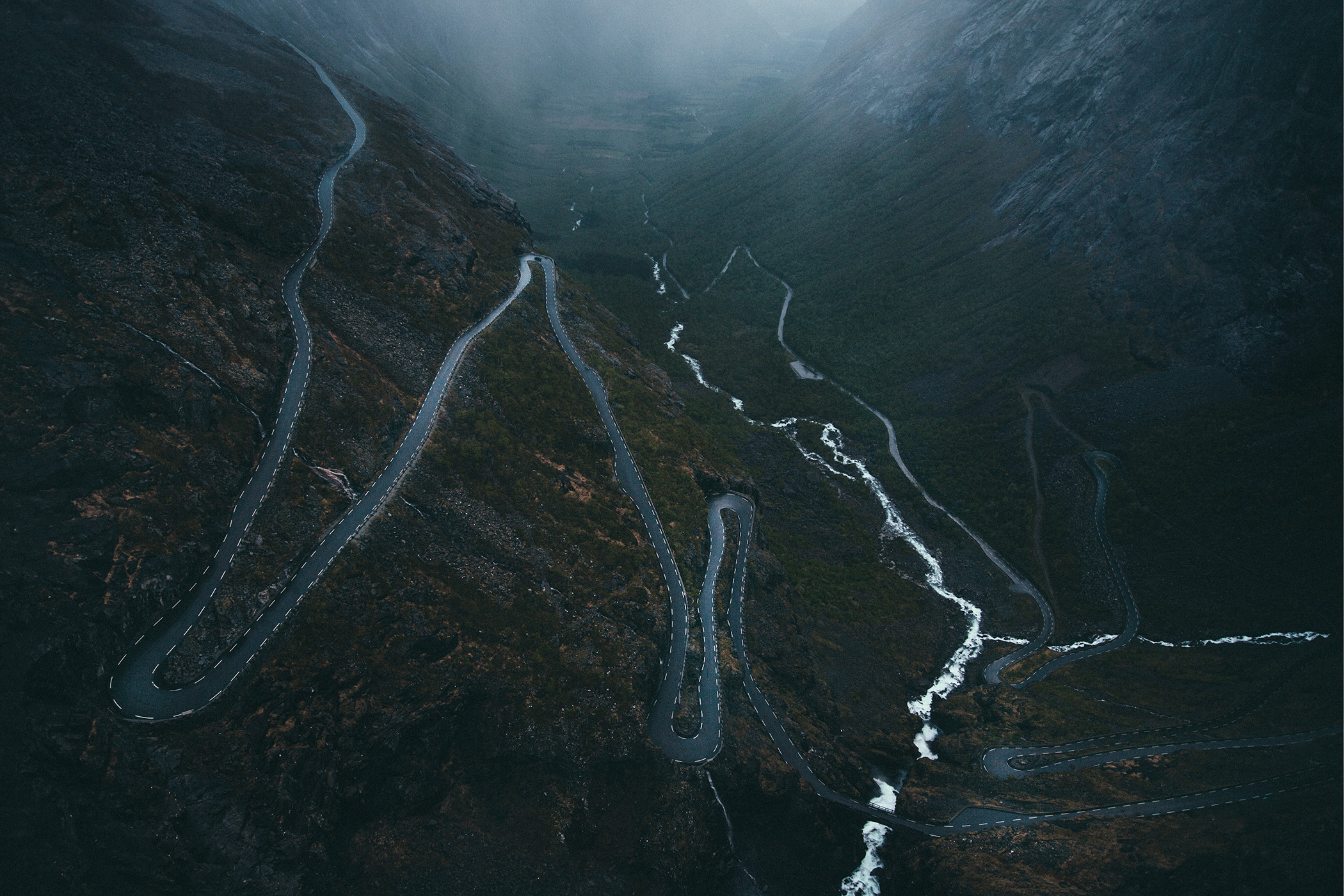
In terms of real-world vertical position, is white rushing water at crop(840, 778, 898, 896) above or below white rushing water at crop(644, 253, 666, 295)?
below

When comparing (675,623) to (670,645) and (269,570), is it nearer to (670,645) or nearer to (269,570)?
(670,645)

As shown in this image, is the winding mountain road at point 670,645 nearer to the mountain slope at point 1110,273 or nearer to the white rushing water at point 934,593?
the white rushing water at point 934,593

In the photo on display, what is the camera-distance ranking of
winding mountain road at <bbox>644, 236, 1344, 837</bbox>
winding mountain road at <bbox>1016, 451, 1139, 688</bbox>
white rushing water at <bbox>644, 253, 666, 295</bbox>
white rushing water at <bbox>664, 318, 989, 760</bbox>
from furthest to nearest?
1. white rushing water at <bbox>644, 253, 666, 295</bbox>
2. winding mountain road at <bbox>1016, 451, 1139, 688</bbox>
3. white rushing water at <bbox>664, 318, 989, 760</bbox>
4. winding mountain road at <bbox>644, 236, 1344, 837</bbox>

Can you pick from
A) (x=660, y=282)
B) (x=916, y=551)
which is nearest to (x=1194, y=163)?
(x=916, y=551)

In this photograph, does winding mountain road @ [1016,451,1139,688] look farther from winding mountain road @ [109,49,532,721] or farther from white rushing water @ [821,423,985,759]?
winding mountain road @ [109,49,532,721]

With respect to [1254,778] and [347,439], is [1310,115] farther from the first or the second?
[347,439]

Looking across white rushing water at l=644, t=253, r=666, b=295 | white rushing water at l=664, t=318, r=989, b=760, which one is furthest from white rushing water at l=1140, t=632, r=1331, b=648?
white rushing water at l=644, t=253, r=666, b=295
